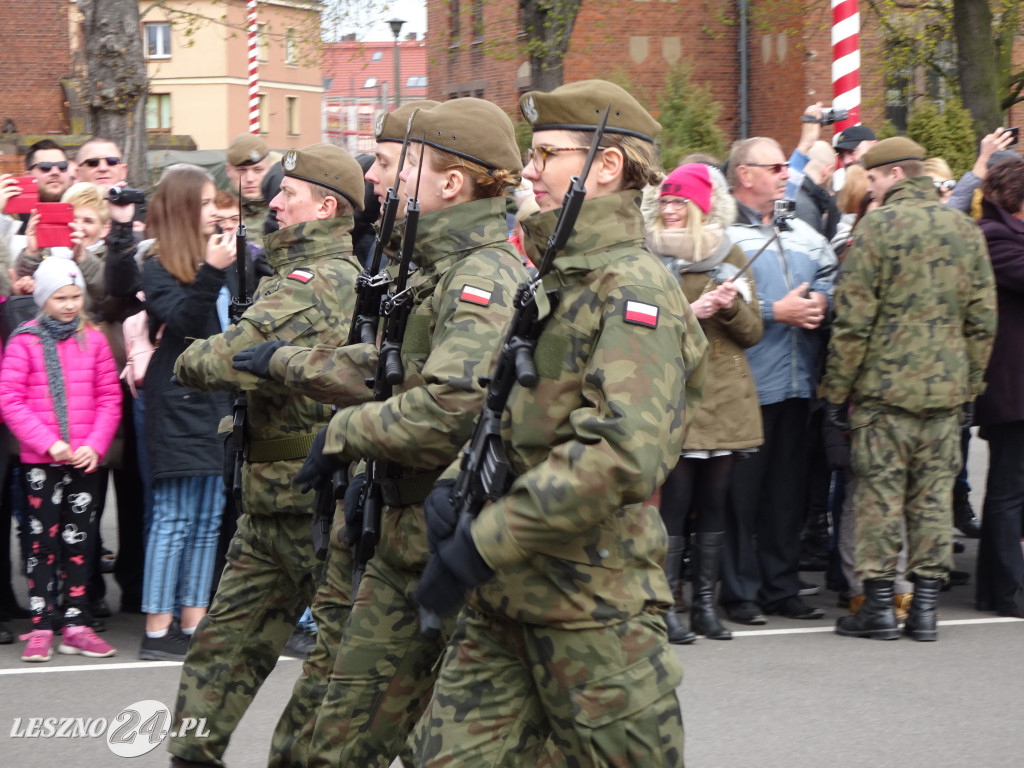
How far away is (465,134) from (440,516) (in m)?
1.22

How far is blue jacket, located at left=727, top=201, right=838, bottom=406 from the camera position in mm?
6734

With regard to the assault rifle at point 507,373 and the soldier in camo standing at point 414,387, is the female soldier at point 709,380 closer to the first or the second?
the soldier in camo standing at point 414,387

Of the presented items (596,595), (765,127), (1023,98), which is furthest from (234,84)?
(596,595)

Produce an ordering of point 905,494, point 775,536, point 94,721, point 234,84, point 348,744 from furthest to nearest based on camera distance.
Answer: point 234,84 < point 775,536 < point 905,494 < point 94,721 < point 348,744

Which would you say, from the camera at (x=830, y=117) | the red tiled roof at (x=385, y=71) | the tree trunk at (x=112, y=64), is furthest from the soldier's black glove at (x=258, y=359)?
the red tiled roof at (x=385, y=71)

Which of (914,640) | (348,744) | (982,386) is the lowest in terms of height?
(914,640)

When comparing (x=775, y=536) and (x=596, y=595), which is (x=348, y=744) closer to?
(x=596, y=595)

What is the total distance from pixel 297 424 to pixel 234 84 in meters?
55.7

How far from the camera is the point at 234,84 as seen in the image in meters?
57.8

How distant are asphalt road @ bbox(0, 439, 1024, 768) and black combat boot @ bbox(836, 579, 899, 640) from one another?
2.5 inches

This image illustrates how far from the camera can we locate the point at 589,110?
3.07m

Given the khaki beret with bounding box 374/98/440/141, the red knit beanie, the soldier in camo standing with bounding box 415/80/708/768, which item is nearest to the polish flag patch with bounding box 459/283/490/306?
the soldier in camo standing with bounding box 415/80/708/768

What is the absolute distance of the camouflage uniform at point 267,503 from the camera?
441 centimetres

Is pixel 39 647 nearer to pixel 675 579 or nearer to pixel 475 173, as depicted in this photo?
pixel 675 579
